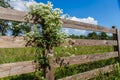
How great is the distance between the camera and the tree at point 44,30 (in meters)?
4.20

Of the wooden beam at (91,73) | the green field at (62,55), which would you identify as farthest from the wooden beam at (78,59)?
the wooden beam at (91,73)

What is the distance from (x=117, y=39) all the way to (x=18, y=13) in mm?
4150

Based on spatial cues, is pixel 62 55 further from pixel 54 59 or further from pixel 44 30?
pixel 44 30

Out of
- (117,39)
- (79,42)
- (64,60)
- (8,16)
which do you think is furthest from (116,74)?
(8,16)

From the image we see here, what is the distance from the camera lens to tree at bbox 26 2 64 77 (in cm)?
420

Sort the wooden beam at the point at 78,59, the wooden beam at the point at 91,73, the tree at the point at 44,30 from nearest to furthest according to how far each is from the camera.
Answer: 1. the tree at the point at 44,30
2. the wooden beam at the point at 78,59
3. the wooden beam at the point at 91,73

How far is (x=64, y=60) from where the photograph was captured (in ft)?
16.3

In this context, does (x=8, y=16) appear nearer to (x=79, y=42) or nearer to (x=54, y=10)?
(x=54, y=10)

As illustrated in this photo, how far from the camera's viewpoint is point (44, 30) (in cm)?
421

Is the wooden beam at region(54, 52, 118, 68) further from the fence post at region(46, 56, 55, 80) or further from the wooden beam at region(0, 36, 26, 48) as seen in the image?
the wooden beam at region(0, 36, 26, 48)

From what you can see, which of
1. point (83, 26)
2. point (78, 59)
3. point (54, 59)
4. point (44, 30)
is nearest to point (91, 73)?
point (78, 59)

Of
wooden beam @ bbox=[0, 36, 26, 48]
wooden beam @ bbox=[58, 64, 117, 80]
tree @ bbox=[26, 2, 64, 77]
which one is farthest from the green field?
wooden beam @ bbox=[0, 36, 26, 48]

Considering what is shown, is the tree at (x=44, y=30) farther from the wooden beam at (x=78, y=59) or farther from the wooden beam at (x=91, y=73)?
the wooden beam at (x=91, y=73)

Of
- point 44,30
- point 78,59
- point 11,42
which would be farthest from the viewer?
point 78,59
